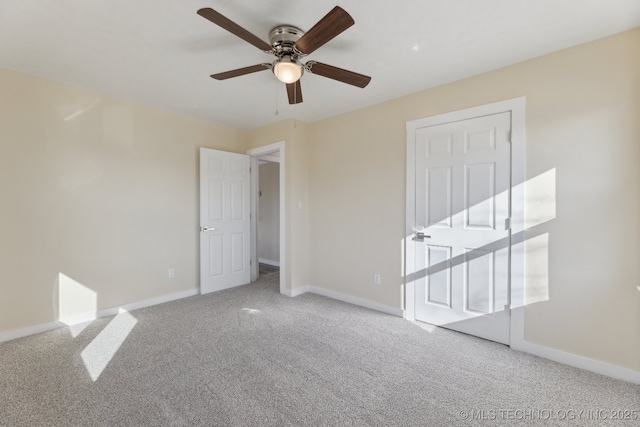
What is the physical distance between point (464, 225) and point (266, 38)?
7.81 feet

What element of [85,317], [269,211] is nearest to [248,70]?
[85,317]

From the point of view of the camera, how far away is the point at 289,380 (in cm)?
203

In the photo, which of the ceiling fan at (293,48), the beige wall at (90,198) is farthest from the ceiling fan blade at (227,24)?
the beige wall at (90,198)

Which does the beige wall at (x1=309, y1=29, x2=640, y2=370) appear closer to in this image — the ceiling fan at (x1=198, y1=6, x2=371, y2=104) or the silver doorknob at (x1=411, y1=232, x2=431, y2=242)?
the silver doorknob at (x1=411, y1=232, x2=431, y2=242)

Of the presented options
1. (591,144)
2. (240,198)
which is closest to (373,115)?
(591,144)

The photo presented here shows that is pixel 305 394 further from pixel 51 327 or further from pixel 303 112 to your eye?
pixel 303 112

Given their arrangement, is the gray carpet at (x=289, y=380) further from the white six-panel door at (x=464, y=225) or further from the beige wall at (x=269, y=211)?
the beige wall at (x=269, y=211)

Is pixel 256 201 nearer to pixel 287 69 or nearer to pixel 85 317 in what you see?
pixel 85 317

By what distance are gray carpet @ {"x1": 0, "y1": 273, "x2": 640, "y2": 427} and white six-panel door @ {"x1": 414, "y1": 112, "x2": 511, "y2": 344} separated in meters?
0.26

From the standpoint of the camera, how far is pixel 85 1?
1753 millimetres

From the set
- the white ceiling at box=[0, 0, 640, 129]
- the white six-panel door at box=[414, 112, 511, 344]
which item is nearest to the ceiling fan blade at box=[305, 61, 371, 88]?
the white ceiling at box=[0, 0, 640, 129]

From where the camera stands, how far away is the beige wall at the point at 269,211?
20.4 ft

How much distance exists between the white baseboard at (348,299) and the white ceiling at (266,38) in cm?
244

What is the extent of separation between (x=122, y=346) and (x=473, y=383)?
112 inches
